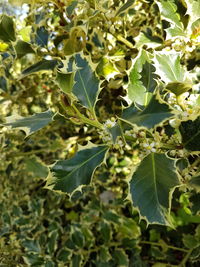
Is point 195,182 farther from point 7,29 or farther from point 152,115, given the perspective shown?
point 7,29

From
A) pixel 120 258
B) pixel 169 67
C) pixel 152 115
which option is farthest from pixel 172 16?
pixel 120 258

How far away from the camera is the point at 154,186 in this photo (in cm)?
89

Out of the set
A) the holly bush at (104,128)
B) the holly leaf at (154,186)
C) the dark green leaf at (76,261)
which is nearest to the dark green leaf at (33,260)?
the holly bush at (104,128)

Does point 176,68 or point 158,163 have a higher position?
point 176,68

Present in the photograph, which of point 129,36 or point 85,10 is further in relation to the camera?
point 129,36

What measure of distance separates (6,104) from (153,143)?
1.51 meters

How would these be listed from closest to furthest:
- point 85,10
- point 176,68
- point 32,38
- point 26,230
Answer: point 176,68 < point 85,10 < point 32,38 < point 26,230

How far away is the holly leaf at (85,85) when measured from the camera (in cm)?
101

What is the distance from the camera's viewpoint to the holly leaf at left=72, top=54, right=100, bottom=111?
101 centimetres

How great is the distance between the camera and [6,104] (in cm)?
225

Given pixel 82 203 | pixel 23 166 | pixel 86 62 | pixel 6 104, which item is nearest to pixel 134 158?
pixel 82 203

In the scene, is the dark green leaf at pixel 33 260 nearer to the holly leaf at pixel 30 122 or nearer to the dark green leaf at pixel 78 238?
the dark green leaf at pixel 78 238

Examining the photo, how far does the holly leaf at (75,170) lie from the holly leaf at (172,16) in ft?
1.45

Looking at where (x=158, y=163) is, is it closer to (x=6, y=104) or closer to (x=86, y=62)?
(x=86, y=62)
